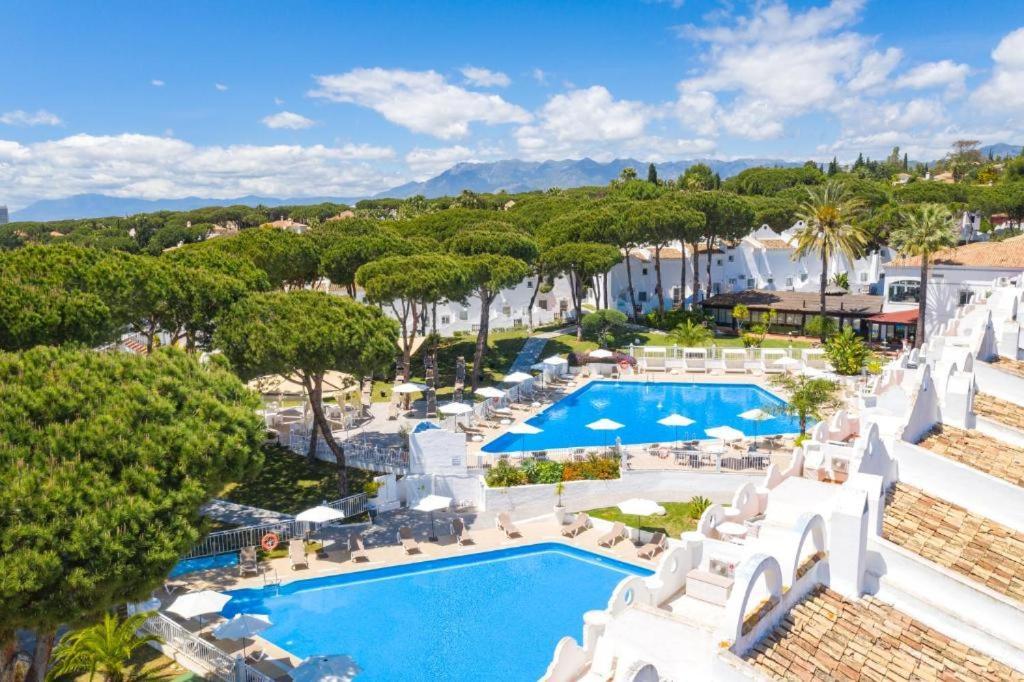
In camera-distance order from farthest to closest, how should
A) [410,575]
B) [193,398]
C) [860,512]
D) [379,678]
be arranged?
[410,575] < [379,678] < [193,398] < [860,512]

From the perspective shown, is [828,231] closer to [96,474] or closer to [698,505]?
[698,505]

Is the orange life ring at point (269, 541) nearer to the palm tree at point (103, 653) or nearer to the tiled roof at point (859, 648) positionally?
the palm tree at point (103, 653)

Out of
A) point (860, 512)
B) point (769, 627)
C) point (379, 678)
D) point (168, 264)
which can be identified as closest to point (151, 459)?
point (379, 678)

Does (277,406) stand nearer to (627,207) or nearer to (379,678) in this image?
(379,678)

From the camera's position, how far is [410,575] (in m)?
20.6

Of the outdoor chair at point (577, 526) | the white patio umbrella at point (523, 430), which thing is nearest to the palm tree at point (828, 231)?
the white patio umbrella at point (523, 430)

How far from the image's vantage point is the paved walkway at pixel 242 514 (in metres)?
23.1

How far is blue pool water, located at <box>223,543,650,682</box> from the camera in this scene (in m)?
16.5

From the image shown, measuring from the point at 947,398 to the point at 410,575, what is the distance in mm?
14622

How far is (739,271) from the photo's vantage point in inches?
2594

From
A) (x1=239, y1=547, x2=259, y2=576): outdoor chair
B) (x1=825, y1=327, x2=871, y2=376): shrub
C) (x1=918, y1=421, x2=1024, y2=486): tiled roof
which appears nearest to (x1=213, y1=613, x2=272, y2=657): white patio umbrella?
(x1=239, y1=547, x2=259, y2=576): outdoor chair

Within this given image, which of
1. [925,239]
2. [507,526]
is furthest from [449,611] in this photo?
[925,239]

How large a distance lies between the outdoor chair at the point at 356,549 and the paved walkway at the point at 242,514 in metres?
2.89

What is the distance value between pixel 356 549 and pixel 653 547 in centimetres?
903
